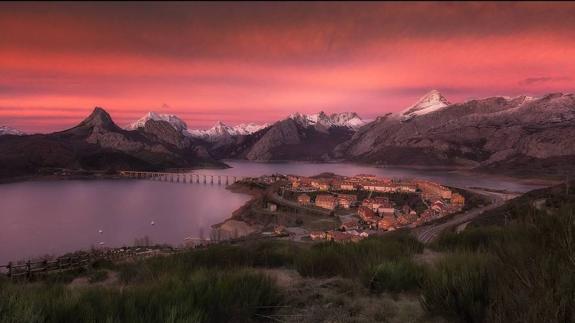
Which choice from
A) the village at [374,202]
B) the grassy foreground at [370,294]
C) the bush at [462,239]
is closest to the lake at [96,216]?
the village at [374,202]

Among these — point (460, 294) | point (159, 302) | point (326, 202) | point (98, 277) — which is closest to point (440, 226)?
point (326, 202)

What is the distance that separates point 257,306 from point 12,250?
47.3 meters

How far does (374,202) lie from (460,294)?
226 ft

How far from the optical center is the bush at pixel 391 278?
4387 millimetres

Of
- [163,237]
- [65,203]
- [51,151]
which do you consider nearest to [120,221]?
[163,237]

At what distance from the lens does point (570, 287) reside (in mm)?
2162

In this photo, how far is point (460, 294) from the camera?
10.2 feet

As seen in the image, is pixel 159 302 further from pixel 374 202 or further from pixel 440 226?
pixel 374 202

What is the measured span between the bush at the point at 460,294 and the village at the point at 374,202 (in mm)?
38278

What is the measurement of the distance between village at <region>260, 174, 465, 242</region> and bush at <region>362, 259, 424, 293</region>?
37.1 m

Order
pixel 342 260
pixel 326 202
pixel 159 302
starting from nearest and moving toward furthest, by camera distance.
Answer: pixel 159 302 → pixel 342 260 → pixel 326 202

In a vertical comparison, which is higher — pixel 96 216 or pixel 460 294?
pixel 460 294

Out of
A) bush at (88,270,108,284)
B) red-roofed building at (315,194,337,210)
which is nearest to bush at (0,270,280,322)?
bush at (88,270,108,284)

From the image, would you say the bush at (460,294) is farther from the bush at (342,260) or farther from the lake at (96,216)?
the lake at (96,216)
